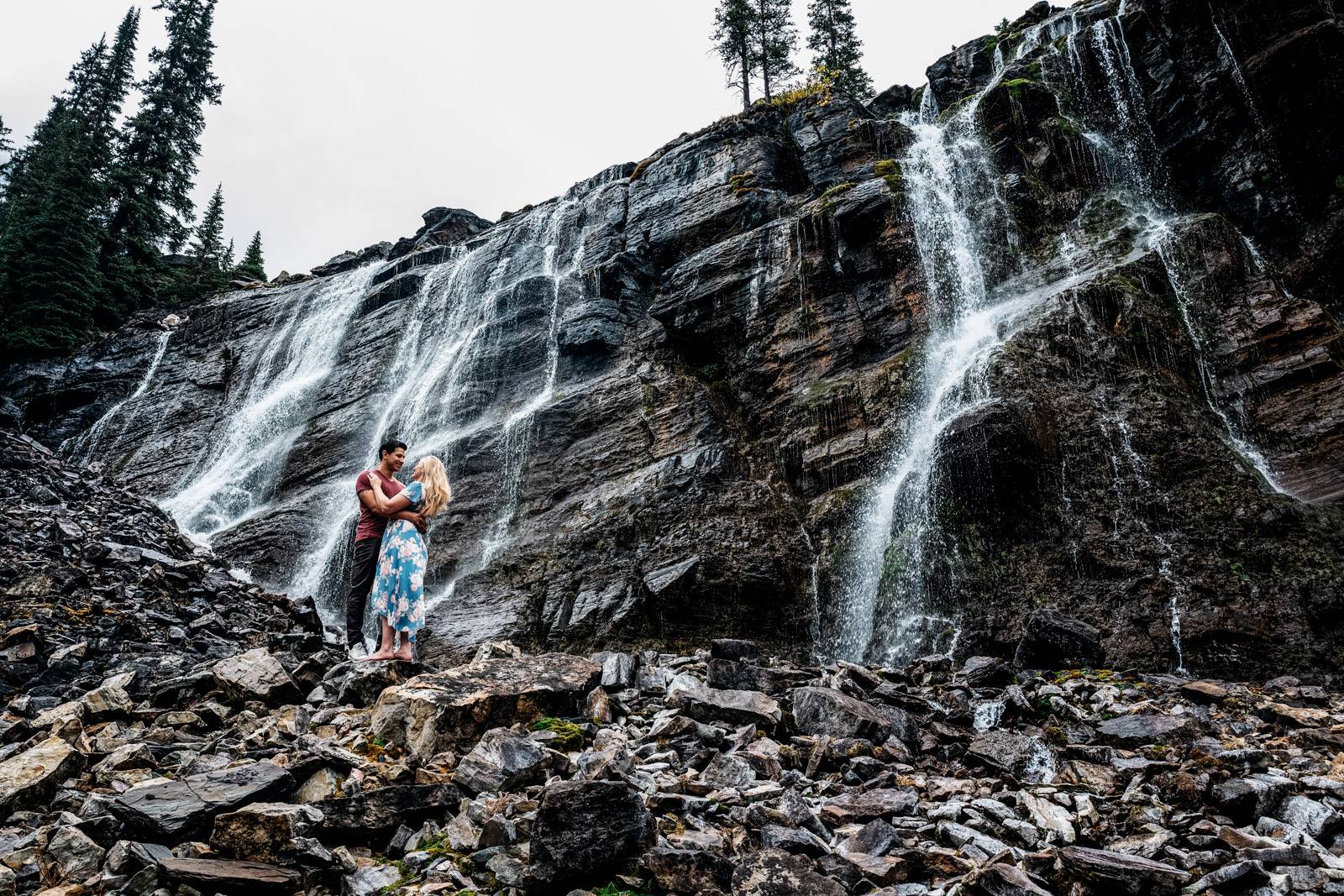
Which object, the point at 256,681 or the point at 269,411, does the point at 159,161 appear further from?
the point at 256,681

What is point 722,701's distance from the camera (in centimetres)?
655

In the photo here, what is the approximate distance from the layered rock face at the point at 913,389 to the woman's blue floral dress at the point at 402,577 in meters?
7.41

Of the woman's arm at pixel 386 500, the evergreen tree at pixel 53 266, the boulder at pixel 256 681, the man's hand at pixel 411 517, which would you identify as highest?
the evergreen tree at pixel 53 266

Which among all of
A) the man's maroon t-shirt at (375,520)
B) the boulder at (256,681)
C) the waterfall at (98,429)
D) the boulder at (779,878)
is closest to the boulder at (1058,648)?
the boulder at (779,878)

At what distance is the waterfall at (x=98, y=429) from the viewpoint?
29594 mm

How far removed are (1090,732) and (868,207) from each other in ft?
51.8

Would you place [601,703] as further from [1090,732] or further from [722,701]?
[1090,732]

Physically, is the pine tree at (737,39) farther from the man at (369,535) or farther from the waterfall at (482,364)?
the man at (369,535)

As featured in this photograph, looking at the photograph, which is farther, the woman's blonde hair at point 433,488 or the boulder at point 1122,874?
the woman's blonde hair at point 433,488

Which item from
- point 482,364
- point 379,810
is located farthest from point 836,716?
point 482,364

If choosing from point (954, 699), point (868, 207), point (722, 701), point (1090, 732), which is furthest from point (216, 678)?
point (868, 207)

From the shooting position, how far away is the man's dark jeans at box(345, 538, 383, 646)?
309 inches

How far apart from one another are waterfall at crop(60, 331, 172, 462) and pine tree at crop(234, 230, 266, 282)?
16.6 metres

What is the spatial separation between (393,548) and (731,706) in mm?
3925
